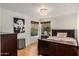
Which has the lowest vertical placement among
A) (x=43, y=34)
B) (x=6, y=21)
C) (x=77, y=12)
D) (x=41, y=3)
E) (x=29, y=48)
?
(x=29, y=48)

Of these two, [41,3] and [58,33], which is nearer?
[41,3]

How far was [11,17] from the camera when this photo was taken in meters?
1.61

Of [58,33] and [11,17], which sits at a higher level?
[11,17]

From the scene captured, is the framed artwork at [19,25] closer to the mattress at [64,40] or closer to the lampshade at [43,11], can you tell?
the lampshade at [43,11]

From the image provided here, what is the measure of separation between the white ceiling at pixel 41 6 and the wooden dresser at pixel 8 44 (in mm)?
437

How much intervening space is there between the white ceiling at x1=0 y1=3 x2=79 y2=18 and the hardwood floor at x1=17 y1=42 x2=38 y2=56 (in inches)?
20.0

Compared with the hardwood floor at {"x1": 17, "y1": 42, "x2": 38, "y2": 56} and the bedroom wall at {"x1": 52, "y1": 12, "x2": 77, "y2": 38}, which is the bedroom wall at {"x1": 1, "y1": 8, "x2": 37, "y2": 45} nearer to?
the hardwood floor at {"x1": 17, "y1": 42, "x2": 38, "y2": 56}


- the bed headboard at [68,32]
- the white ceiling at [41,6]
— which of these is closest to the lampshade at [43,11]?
the white ceiling at [41,6]

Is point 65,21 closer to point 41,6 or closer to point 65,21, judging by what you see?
point 65,21

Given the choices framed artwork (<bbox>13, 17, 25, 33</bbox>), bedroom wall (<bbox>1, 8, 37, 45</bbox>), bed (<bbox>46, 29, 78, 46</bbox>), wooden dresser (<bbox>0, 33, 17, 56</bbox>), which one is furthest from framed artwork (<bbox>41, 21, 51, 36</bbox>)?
wooden dresser (<bbox>0, 33, 17, 56</bbox>)

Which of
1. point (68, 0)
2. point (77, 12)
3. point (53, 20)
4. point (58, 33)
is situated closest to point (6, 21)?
point (53, 20)

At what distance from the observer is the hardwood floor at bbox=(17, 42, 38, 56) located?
157 cm

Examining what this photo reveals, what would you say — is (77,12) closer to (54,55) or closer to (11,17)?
(54,55)

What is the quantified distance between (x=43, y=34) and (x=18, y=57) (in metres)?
0.55
